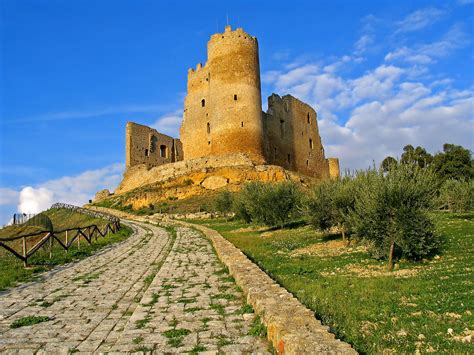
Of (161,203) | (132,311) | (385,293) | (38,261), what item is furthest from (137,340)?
(161,203)

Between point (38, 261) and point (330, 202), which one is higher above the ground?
point (330, 202)

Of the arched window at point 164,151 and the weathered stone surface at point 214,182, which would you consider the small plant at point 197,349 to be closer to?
the weathered stone surface at point 214,182

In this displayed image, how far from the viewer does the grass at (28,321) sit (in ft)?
18.8

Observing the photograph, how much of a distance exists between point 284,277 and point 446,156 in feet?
124

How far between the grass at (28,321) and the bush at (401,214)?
8022 millimetres

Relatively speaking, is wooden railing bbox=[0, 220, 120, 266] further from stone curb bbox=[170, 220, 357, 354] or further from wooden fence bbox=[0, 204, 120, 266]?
stone curb bbox=[170, 220, 357, 354]

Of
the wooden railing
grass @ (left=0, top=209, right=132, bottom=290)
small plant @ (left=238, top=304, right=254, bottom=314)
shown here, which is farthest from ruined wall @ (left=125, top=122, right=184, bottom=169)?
small plant @ (left=238, top=304, right=254, bottom=314)

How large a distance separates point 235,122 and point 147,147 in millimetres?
19534

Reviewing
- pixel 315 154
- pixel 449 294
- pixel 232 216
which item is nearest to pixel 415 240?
pixel 449 294

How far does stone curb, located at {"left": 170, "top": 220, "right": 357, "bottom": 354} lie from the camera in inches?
153

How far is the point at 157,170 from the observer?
155 feet

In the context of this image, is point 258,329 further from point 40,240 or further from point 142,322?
point 40,240

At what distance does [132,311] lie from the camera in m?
6.46

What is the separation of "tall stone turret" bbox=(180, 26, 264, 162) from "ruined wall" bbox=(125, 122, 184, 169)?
1424 cm
